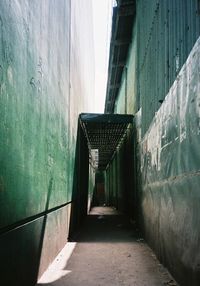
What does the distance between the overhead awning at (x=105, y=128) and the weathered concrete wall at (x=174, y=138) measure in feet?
11.9

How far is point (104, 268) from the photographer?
5910 millimetres

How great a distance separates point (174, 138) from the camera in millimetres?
5203

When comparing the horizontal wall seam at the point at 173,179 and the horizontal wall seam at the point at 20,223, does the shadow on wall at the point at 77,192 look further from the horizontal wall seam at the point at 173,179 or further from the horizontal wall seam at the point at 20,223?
the horizontal wall seam at the point at 20,223

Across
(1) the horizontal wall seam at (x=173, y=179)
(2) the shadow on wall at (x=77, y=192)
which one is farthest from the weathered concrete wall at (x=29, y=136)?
(2) the shadow on wall at (x=77, y=192)

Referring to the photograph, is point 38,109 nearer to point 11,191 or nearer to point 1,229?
point 11,191

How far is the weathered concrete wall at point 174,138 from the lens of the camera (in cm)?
407

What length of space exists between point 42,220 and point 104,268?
159cm

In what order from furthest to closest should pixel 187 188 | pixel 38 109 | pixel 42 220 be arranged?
1. pixel 42 220
2. pixel 38 109
3. pixel 187 188

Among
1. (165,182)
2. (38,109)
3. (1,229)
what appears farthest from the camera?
(165,182)

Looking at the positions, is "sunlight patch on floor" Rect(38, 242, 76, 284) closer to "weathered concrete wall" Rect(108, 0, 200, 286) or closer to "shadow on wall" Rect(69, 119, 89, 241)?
"weathered concrete wall" Rect(108, 0, 200, 286)

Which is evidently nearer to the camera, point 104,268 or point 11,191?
point 11,191

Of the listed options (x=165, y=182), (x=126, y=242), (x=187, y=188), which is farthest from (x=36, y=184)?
(x=126, y=242)

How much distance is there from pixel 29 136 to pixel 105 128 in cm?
976

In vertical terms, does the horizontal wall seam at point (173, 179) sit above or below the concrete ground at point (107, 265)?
→ above
